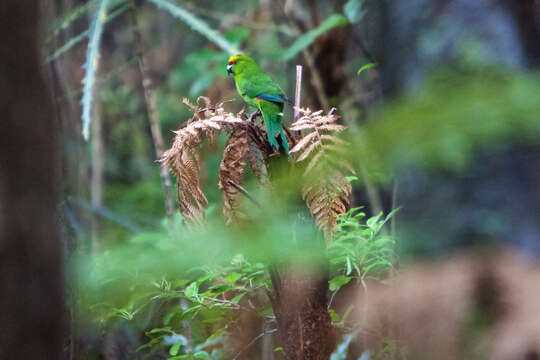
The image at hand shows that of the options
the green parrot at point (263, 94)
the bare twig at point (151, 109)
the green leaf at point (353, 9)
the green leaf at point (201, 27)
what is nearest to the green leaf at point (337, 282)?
the green parrot at point (263, 94)

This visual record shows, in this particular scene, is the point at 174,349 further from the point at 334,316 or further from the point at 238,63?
the point at 238,63

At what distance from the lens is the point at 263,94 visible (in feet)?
4.05

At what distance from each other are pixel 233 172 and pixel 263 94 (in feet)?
1.06

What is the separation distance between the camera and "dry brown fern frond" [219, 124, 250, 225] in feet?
3.25

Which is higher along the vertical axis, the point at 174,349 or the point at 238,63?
the point at 238,63

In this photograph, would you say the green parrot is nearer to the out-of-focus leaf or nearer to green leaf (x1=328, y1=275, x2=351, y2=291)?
green leaf (x1=328, y1=275, x2=351, y2=291)

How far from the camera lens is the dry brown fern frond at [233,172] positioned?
39.0 inches

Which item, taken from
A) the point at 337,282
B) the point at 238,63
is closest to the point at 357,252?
the point at 337,282

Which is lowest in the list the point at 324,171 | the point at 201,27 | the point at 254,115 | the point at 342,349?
the point at 342,349

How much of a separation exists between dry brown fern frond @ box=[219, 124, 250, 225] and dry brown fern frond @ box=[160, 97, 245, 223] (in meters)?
0.03

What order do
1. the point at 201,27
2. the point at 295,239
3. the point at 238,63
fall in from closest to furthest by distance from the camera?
1. the point at 295,239
2. the point at 238,63
3. the point at 201,27

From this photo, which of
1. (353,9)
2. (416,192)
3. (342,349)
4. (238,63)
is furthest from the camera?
(353,9)

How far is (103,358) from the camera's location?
4.66 feet

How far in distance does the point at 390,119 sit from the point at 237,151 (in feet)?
2.17
